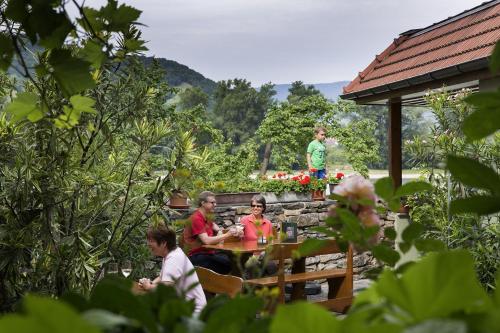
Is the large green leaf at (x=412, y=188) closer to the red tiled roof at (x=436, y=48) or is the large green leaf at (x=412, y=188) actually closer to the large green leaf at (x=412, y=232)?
the large green leaf at (x=412, y=232)

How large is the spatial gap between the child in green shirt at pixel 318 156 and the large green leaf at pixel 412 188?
9.76m

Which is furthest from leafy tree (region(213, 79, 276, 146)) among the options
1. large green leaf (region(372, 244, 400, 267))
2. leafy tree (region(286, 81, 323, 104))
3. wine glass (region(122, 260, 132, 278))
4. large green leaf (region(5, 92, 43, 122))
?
large green leaf (region(372, 244, 400, 267))

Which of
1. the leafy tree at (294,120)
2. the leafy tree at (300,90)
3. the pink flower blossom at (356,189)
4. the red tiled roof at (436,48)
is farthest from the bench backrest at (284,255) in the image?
the leafy tree at (300,90)

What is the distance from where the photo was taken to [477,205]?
816 millimetres

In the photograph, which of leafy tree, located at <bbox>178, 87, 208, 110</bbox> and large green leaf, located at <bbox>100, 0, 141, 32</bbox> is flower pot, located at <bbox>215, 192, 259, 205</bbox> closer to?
large green leaf, located at <bbox>100, 0, 141, 32</bbox>

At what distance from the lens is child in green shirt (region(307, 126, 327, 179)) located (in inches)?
425

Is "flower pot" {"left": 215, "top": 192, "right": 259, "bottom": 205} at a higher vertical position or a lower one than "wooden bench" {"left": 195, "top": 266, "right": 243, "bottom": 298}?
higher

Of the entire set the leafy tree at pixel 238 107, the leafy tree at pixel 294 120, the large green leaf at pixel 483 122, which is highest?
the leafy tree at pixel 238 107

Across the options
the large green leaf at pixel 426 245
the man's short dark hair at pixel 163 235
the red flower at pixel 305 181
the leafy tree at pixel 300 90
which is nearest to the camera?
the large green leaf at pixel 426 245

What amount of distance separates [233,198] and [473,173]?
29.4ft

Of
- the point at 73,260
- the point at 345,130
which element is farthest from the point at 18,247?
the point at 345,130

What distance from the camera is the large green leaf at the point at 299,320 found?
1.30 feet

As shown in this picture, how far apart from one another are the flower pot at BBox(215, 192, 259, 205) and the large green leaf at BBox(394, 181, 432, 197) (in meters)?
8.48

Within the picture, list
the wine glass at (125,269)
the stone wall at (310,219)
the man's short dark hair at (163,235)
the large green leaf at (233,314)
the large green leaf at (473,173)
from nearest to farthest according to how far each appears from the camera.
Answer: the large green leaf at (233,314) < the large green leaf at (473,173) < the man's short dark hair at (163,235) < the wine glass at (125,269) < the stone wall at (310,219)
